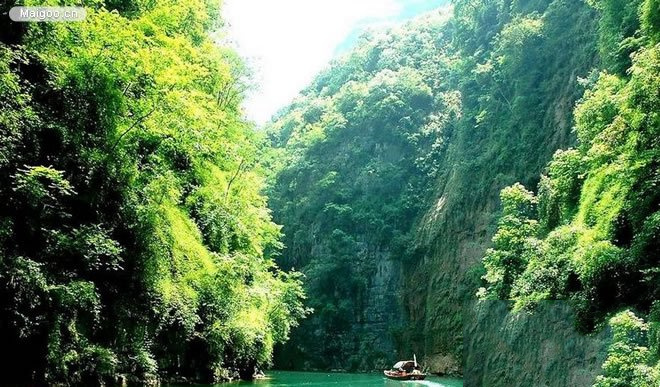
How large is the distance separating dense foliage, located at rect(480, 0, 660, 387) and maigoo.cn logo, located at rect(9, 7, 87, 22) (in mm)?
11540

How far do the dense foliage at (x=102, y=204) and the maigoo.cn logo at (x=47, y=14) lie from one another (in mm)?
190

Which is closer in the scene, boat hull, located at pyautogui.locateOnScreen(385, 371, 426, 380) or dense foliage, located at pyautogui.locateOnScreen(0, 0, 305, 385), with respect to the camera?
dense foliage, located at pyautogui.locateOnScreen(0, 0, 305, 385)

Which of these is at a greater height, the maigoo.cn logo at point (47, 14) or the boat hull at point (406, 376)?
the maigoo.cn logo at point (47, 14)

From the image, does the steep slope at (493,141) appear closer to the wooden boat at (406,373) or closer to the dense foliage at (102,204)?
the wooden boat at (406,373)

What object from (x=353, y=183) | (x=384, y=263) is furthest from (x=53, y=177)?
(x=353, y=183)

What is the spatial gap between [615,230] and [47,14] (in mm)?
12385

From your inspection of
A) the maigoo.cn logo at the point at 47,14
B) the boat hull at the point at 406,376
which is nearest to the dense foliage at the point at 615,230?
the maigoo.cn logo at the point at 47,14

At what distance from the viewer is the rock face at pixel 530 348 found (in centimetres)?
953

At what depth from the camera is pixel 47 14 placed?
39.7 feet

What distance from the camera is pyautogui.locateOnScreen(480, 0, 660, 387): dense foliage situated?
8344 millimetres

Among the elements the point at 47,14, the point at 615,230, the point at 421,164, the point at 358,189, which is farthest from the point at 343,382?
the point at 421,164

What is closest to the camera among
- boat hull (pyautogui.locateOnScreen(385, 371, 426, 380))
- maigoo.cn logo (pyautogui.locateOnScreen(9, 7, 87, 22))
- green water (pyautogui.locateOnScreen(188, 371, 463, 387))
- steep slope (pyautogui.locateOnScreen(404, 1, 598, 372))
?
maigoo.cn logo (pyautogui.locateOnScreen(9, 7, 87, 22))

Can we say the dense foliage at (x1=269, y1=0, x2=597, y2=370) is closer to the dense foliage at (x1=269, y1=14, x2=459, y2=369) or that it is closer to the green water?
the dense foliage at (x1=269, y1=14, x2=459, y2=369)

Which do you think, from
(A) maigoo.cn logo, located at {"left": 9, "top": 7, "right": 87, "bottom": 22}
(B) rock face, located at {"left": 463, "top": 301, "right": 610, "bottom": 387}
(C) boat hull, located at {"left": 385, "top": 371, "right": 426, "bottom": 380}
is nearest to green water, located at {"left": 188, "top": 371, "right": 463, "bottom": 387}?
(C) boat hull, located at {"left": 385, "top": 371, "right": 426, "bottom": 380}
